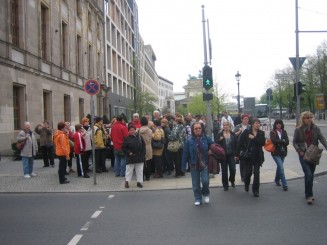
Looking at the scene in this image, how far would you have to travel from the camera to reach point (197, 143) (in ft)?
27.3

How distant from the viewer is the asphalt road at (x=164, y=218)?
5852 mm

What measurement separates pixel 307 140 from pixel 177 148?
459cm

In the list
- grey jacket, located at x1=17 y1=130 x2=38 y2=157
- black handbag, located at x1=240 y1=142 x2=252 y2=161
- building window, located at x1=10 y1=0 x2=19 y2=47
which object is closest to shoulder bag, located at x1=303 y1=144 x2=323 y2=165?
black handbag, located at x1=240 y1=142 x2=252 y2=161

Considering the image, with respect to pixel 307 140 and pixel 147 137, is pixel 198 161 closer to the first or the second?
pixel 307 140

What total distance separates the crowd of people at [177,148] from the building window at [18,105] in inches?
208

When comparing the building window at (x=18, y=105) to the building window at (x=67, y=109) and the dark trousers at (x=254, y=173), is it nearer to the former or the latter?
the building window at (x=67, y=109)

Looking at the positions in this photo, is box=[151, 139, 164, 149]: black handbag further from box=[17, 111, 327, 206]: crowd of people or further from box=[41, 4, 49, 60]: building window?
box=[41, 4, 49, 60]: building window

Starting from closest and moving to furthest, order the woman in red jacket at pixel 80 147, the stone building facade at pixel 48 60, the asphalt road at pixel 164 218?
the asphalt road at pixel 164 218, the woman in red jacket at pixel 80 147, the stone building facade at pixel 48 60

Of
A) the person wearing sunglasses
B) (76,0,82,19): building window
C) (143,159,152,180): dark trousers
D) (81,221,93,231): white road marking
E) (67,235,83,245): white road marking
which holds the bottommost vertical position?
(81,221,93,231): white road marking

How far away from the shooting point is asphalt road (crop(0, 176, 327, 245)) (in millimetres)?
5852

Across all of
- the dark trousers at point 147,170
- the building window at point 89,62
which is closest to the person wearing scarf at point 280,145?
the dark trousers at point 147,170

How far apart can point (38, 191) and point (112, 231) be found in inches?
190

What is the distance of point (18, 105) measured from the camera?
20500mm

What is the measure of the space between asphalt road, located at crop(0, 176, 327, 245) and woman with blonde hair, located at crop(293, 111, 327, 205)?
47 cm
